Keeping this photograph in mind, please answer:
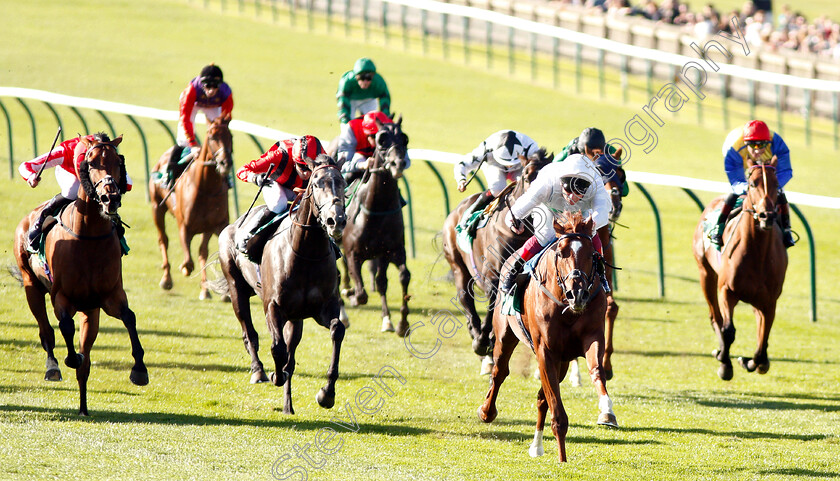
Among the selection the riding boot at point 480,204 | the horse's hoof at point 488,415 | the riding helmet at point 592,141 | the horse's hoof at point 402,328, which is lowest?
the horse's hoof at point 488,415

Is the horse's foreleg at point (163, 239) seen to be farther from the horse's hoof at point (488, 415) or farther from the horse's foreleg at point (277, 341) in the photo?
the horse's hoof at point (488, 415)

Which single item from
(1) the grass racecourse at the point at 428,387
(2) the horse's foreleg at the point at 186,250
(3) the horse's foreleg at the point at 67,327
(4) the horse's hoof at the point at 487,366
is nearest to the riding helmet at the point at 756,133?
(1) the grass racecourse at the point at 428,387

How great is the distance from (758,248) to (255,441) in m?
3.98

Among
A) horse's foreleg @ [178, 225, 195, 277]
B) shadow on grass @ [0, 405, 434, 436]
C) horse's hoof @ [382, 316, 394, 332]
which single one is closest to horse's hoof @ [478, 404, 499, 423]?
shadow on grass @ [0, 405, 434, 436]

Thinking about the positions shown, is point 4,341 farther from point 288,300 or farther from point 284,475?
point 284,475

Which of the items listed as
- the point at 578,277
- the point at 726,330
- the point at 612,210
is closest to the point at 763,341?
the point at 726,330

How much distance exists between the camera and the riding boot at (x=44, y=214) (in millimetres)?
7914

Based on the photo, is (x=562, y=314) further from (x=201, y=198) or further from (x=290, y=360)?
(x=201, y=198)

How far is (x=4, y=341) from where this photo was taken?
9359 millimetres

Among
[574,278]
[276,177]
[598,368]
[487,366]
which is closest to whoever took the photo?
[574,278]

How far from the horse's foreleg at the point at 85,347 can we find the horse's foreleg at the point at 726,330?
14.9ft

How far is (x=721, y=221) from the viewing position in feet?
29.8

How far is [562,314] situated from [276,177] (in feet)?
8.55

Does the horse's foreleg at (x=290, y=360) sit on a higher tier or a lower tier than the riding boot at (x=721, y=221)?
lower
